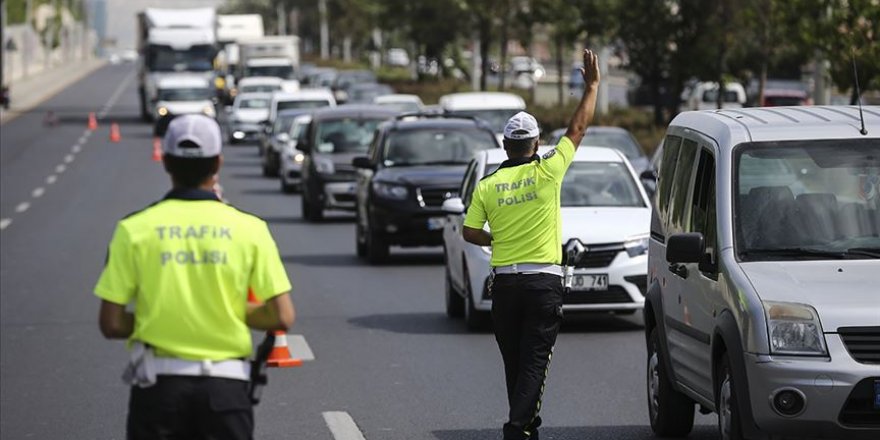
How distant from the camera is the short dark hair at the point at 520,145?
9219 mm

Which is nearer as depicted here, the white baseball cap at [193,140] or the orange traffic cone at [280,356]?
the white baseball cap at [193,140]

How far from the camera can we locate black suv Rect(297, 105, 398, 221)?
29078 mm

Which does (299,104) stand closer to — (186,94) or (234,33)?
(186,94)

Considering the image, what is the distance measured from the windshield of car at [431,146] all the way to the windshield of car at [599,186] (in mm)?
6237

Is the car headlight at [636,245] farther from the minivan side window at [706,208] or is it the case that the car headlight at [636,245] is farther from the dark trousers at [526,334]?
the dark trousers at [526,334]

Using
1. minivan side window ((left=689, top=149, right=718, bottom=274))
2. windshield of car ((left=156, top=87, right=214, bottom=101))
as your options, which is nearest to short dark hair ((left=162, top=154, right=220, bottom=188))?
minivan side window ((left=689, top=149, right=718, bottom=274))

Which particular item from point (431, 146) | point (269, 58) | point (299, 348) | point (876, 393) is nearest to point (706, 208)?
point (876, 393)

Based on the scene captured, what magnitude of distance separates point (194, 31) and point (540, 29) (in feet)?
37.0

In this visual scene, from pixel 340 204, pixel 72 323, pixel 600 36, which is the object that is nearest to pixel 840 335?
pixel 72 323

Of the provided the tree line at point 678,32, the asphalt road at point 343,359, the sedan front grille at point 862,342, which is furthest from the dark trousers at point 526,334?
the tree line at point 678,32

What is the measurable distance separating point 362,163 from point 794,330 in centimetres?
1490

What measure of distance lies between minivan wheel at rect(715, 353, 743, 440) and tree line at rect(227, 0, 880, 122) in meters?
4.42

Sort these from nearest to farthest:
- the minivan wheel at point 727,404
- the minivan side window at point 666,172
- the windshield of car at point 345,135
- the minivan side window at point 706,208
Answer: the minivan wheel at point 727,404 → the minivan side window at point 706,208 → the minivan side window at point 666,172 → the windshield of car at point 345,135

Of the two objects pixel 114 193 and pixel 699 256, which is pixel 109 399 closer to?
pixel 699 256
